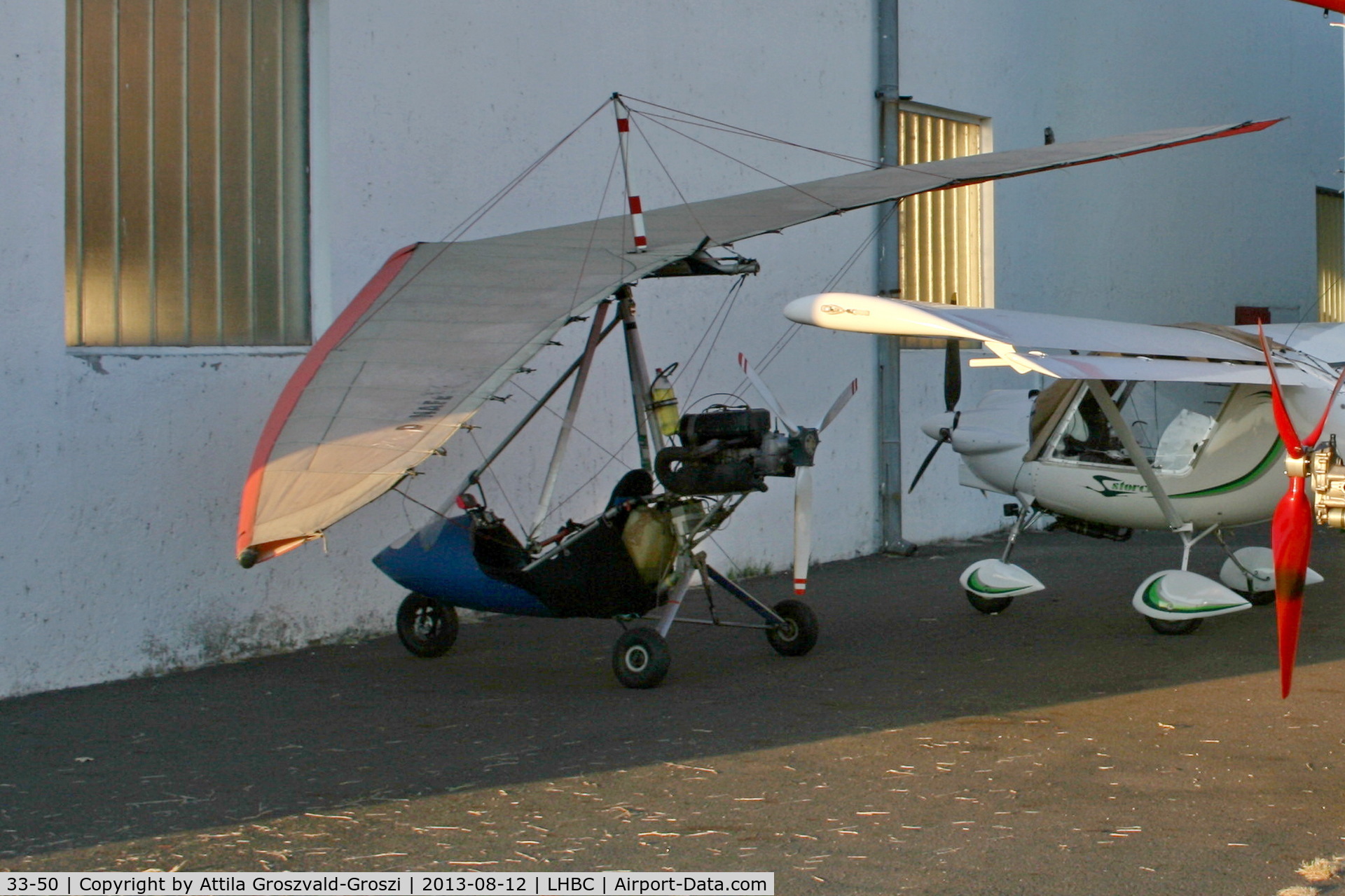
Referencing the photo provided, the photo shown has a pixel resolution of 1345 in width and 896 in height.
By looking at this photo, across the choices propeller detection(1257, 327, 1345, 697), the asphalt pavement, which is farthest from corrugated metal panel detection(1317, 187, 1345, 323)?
propeller detection(1257, 327, 1345, 697)

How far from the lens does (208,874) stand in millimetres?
4496

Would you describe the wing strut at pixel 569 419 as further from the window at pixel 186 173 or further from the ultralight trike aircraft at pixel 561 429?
the window at pixel 186 173

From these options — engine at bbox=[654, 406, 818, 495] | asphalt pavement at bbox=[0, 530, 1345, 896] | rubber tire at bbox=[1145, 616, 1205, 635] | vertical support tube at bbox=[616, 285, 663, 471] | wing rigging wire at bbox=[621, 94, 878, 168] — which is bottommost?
asphalt pavement at bbox=[0, 530, 1345, 896]

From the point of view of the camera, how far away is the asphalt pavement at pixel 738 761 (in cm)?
466

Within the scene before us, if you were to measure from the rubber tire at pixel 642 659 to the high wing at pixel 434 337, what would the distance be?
6.24ft

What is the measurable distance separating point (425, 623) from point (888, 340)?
5.77 metres

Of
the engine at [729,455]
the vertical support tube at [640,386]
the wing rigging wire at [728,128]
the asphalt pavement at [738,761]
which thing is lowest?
the asphalt pavement at [738,761]

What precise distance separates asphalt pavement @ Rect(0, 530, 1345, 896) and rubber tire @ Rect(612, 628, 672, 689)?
13cm

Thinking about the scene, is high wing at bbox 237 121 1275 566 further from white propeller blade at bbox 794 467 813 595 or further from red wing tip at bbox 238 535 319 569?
white propeller blade at bbox 794 467 813 595

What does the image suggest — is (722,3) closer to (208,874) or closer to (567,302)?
(567,302)

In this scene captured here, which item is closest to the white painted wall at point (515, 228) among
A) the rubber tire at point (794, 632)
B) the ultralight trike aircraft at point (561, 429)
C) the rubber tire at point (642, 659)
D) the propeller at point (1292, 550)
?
the ultralight trike aircraft at point (561, 429)

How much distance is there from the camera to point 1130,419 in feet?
30.4

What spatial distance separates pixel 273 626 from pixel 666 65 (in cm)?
503

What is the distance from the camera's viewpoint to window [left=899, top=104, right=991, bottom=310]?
1331 centimetres
